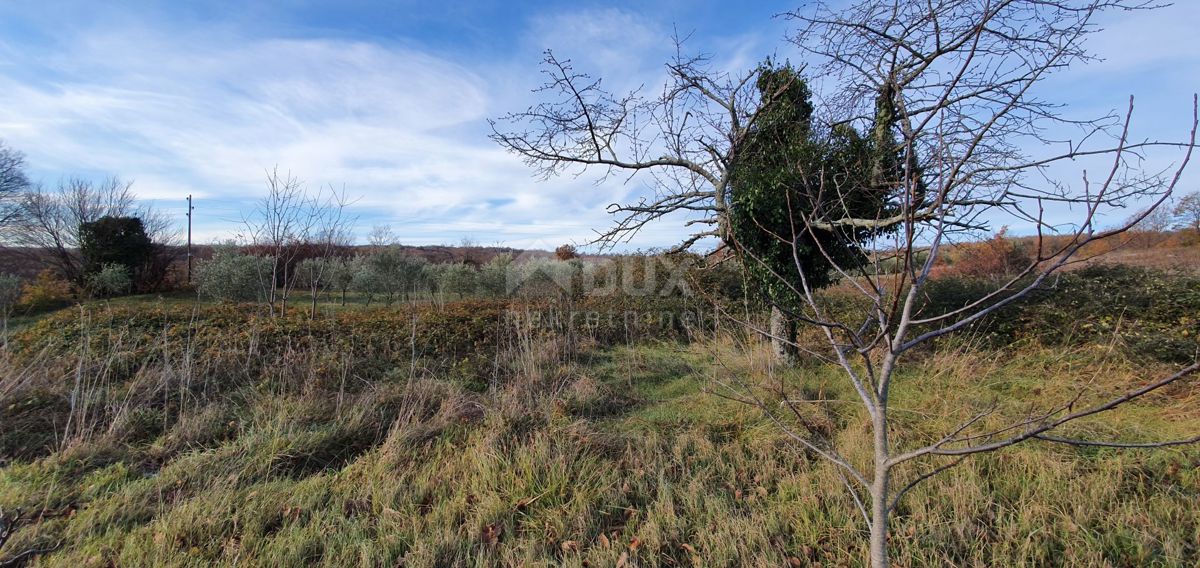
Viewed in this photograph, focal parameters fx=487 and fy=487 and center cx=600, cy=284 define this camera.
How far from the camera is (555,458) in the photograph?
3398 mm

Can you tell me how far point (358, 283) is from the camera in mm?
12812

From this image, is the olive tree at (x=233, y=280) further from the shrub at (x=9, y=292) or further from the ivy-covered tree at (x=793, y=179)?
the ivy-covered tree at (x=793, y=179)

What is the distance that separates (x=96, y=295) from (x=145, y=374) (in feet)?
41.2

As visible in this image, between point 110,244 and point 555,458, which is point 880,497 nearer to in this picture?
point 555,458

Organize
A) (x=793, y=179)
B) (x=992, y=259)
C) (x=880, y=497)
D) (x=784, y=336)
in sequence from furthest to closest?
1. (x=992, y=259)
2. (x=784, y=336)
3. (x=793, y=179)
4. (x=880, y=497)

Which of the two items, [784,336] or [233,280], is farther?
[233,280]

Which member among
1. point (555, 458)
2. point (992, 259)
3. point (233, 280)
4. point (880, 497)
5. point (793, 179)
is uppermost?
point (793, 179)

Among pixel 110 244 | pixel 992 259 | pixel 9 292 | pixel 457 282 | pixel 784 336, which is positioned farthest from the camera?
pixel 110 244

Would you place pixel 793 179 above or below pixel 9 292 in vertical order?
above

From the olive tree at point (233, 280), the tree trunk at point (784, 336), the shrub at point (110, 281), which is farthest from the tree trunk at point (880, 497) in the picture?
the shrub at point (110, 281)

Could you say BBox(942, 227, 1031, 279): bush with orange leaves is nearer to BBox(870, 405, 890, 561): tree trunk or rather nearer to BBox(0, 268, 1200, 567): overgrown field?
BBox(0, 268, 1200, 567): overgrown field

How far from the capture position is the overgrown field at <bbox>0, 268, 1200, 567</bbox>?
2.60 metres

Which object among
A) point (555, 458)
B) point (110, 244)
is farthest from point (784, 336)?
point (110, 244)

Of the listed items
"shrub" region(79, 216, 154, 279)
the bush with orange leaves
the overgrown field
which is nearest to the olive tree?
"shrub" region(79, 216, 154, 279)
